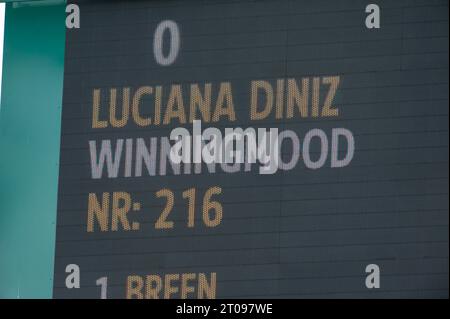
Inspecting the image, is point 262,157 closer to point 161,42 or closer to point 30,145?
point 161,42

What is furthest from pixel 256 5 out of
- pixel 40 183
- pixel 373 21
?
pixel 40 183

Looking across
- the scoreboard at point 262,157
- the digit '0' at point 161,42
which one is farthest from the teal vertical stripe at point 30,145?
the digit '0' at point 161,42

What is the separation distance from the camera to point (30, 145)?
71.1 ft

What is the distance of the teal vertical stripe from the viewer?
841 inches

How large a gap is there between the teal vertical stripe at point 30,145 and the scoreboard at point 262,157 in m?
0.16

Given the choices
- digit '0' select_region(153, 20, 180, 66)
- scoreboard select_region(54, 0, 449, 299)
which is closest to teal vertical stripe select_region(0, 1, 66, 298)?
scoreboard select_region(54, 0, 449, 299)

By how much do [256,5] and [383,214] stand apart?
2160 mm

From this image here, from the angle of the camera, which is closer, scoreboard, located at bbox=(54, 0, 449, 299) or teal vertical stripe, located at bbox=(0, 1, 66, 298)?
scoreboard, located at bbox=(54, 0, 449, 299)

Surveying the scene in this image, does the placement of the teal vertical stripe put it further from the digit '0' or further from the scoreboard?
the digit '0'

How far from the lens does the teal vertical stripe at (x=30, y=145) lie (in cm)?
2136

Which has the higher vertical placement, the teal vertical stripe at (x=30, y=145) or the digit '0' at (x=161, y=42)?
the digit '0' at (x=161, y=42)

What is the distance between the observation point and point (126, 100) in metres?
21.4

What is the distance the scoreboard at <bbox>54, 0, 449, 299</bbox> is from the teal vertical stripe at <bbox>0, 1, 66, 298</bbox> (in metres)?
0.16

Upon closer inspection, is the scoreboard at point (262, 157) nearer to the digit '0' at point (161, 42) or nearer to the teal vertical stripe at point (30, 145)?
the digit '0' at point (161, 42)
